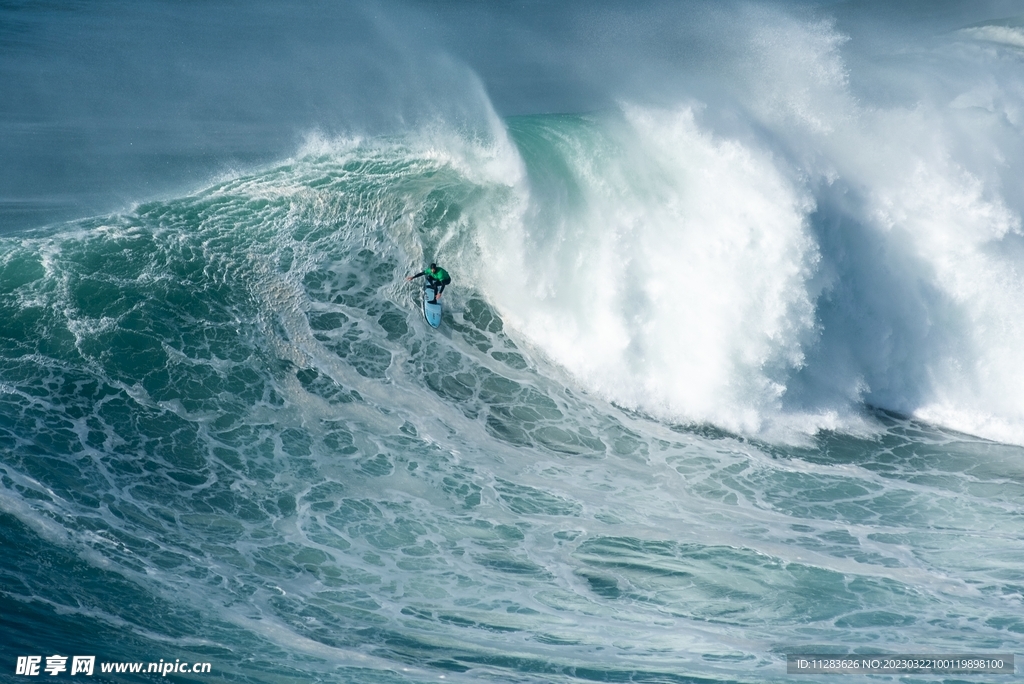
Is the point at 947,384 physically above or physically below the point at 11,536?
above

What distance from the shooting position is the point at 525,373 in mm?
13664

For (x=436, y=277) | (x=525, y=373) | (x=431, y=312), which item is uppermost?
(x=431, y=312)

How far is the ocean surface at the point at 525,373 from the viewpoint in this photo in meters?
9.12

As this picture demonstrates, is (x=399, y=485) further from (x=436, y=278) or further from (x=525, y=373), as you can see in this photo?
(x=525, y=373)

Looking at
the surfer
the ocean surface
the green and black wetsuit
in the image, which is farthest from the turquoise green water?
the green and black wetsuit

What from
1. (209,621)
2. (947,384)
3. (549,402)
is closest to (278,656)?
(209,621)

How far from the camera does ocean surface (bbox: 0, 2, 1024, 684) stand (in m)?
9.12

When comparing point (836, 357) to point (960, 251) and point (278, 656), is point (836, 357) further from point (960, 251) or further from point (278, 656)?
point (278, 656)

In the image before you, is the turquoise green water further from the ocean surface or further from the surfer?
the surfer

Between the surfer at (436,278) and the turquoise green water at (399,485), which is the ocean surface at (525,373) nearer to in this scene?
the turquoise green water at (399,485)

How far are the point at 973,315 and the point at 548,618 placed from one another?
29.6ft

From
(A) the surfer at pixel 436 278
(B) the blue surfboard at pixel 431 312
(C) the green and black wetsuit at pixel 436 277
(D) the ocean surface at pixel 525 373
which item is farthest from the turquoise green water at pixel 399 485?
(C) the green and black wetsuit at pixel 436 277

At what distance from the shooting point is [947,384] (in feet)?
45.3


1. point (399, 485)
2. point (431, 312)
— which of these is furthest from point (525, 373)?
point (399, 485)
